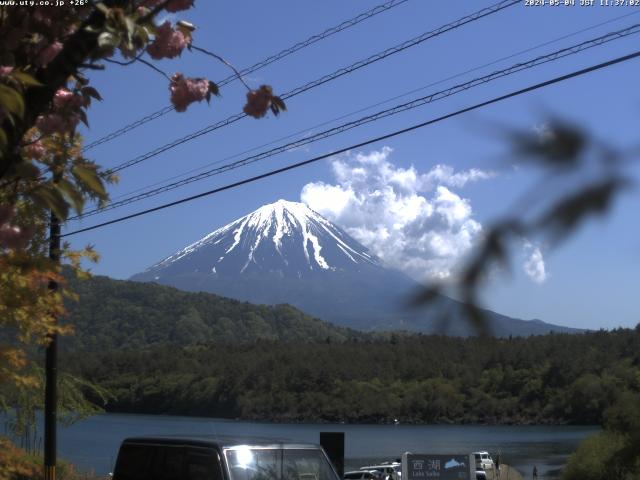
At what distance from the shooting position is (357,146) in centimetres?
1111

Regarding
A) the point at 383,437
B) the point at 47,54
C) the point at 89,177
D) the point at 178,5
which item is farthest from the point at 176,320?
the point at 89,177

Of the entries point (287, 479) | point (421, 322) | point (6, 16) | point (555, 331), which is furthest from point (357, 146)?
point (421, 322)

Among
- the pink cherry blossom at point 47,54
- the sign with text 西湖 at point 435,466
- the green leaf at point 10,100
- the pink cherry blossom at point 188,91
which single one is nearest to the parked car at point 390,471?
the sign with text 西湖 at point 435,466

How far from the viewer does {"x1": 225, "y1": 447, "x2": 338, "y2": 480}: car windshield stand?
841 cm

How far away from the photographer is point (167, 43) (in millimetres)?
4797

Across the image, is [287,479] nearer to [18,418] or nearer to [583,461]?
[18,418]

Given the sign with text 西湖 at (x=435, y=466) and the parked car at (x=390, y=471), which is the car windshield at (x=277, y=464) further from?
the parked car at (x=390, y=471)

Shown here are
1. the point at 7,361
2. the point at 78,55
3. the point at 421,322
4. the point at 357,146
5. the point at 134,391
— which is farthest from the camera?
the point at 134,391

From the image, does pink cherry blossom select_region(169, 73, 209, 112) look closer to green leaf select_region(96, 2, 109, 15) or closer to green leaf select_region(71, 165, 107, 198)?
green leaf select_region(96, 2, 109, 15)

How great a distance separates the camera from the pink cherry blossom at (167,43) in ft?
15.7

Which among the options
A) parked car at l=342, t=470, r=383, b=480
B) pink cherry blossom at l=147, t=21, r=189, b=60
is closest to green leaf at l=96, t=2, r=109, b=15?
pink cherry blossom at l=147, t=21, r=189, b=60

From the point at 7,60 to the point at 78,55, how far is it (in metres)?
0.36

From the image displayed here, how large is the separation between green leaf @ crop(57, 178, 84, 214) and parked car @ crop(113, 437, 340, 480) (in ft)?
17.3

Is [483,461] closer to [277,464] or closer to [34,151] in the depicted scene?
[277,464]
